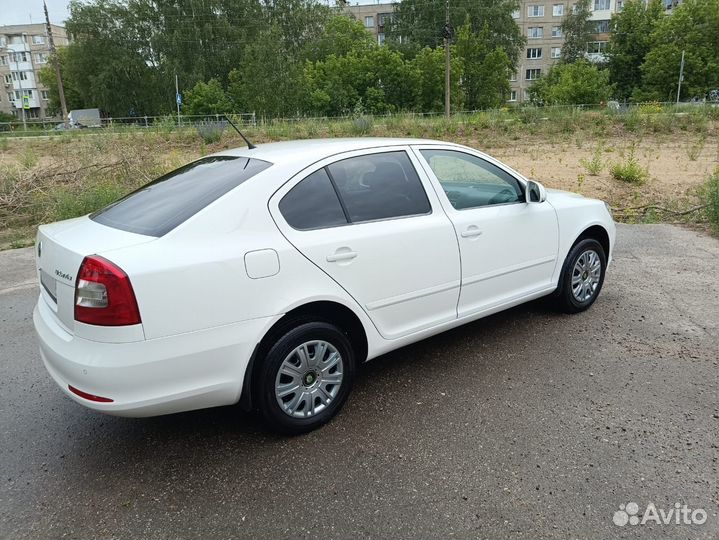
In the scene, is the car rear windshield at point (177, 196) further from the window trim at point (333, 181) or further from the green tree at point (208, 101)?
the green tree at point (208, 101)

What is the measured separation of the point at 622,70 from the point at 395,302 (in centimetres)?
6114

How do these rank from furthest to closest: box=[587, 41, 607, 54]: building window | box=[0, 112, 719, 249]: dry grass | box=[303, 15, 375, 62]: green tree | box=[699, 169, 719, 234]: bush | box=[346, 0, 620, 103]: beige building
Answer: box=[346, 0, 620, 103]: beige building → box=[587, 41, 607, 54]: building window → box=[303, 15, 375, 62]: green tree → box=[0, 112, 719, 249]: dry grass → box=[699, 169, 719, 234]: bush

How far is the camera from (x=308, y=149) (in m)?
3.51

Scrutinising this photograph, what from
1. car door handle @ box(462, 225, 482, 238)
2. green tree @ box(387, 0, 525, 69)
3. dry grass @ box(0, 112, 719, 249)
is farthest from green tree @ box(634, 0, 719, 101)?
car door handle @ box(462, 225, 482, 238)

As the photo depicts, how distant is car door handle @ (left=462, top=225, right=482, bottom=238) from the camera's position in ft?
12.7

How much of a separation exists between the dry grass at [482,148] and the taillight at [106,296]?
7.12m

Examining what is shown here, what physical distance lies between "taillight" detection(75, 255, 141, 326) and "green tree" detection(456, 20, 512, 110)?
4573cm

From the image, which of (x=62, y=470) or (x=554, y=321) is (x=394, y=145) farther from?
(x=62, y=470)

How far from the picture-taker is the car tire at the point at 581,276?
4.79 meters

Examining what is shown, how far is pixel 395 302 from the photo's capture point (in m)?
3.51

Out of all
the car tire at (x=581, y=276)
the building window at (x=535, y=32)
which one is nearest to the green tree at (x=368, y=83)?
the building window at (x=535, y=32)

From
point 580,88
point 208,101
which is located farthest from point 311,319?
point 580,88

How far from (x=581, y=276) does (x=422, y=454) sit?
8.92ft

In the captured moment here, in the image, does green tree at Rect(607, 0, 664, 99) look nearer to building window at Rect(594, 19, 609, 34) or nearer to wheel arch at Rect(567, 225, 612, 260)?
building window at Rect(594, 19, 609, 34)
